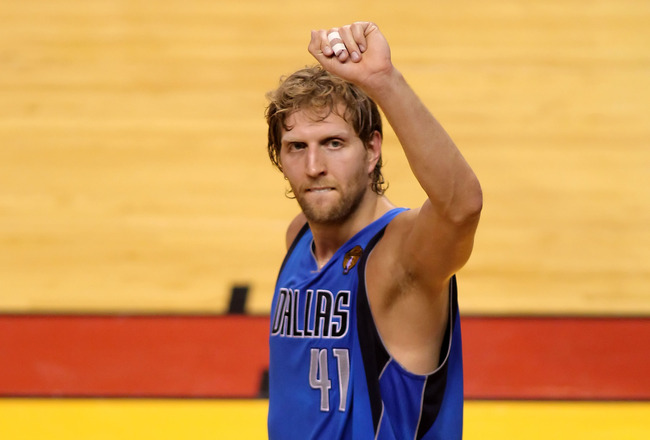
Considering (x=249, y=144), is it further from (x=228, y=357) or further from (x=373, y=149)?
(x=373, y=149)

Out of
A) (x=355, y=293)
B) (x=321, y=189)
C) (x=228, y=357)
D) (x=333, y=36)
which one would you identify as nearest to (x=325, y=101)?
(x=321, y=189)

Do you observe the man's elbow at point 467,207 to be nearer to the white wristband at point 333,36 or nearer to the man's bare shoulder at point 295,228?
the white wristband at point 333,36

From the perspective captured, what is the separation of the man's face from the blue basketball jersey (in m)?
0.11

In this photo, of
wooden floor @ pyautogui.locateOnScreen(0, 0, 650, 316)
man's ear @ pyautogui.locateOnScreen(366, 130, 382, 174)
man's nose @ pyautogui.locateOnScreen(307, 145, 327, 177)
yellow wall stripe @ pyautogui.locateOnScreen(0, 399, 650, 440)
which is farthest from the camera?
wooden floor @ pyautogui.locateOnScreen(0, 0, 650, 316)

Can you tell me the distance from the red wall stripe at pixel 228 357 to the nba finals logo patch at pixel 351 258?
Result: 5.80 feet

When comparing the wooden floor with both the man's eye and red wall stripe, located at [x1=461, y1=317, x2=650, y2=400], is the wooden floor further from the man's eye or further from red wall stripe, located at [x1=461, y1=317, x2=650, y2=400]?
the man's eye

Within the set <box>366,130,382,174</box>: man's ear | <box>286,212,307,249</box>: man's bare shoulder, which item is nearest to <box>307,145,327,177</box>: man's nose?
<box>366,130,382,174</box>: man's ear

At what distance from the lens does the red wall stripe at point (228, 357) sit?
368 centimetres

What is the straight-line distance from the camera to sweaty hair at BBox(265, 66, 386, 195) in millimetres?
2010

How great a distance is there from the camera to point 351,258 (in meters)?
2.00

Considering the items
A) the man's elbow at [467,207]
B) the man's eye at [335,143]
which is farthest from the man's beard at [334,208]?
the man's elbow at [467,207]

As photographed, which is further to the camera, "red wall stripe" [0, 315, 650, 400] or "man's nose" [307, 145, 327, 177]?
"red wall stripe" [0, 315, 650, 400]

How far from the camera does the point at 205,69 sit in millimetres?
5914

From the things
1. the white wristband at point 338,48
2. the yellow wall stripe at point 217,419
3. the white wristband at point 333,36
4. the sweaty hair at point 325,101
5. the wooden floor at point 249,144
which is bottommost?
the yellow wall stripe at point 217,419
